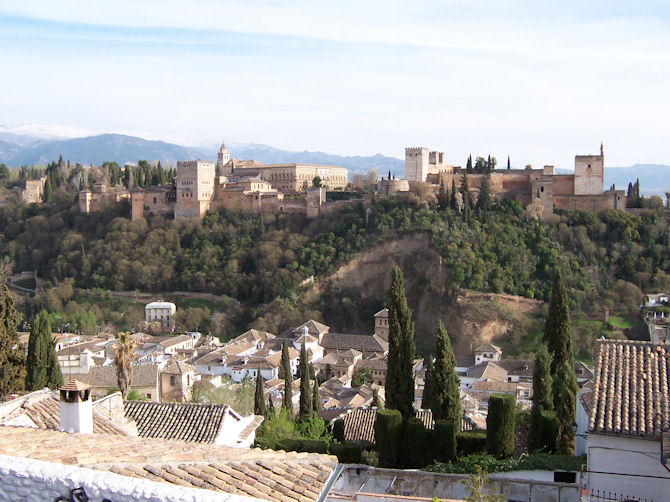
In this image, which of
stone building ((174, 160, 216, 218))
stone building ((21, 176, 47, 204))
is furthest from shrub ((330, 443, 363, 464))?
stone building ((21, 176, 47, 204))

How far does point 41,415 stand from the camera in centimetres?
1160

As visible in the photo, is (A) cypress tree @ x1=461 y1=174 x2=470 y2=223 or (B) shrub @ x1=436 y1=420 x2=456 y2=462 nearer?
(B) shrub @ x1=436 y1=420 x2=456 y2=462

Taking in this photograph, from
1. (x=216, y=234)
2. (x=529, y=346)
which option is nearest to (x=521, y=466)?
(x=529, y=346)

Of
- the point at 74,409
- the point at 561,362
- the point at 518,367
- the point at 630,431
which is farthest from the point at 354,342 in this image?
the point at 74,409

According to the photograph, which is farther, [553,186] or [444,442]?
[553,186]

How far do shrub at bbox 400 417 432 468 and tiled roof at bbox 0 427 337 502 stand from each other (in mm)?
8615

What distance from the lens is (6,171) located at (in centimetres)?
9806

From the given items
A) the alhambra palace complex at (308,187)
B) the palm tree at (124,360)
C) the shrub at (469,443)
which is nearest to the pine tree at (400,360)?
the shrub at (469,443)

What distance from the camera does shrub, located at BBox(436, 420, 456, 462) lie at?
16.0 m

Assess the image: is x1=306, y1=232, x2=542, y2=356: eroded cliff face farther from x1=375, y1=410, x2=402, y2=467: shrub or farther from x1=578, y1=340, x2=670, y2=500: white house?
x1=578, y1=340, x2=670, y2=500: white house

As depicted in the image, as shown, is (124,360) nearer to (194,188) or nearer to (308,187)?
(194,188)

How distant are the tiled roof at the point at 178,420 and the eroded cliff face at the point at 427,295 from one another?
3355 centimetres

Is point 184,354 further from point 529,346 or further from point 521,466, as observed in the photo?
Answer: point 521,466

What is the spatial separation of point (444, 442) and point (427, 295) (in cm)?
3674
